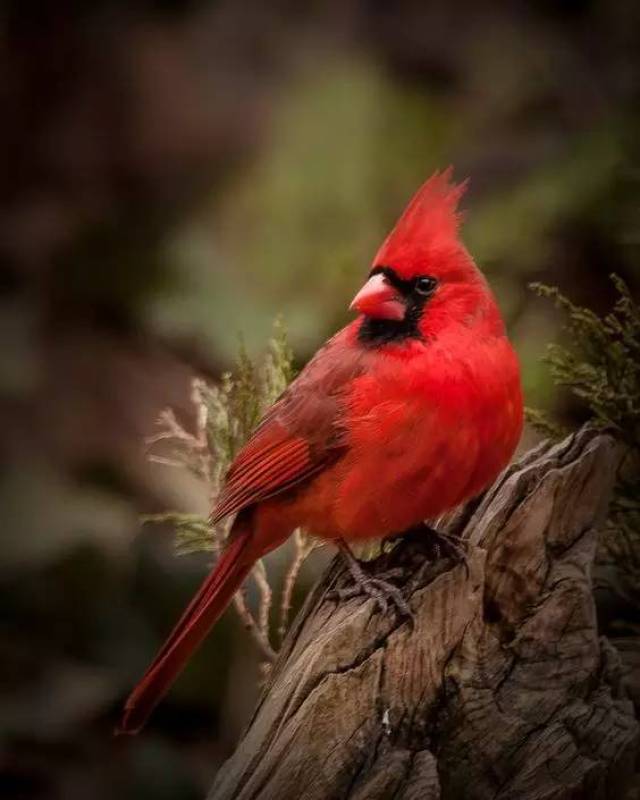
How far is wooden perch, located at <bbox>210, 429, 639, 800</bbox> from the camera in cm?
137

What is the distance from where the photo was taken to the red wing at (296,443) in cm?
160

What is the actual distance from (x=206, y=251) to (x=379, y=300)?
129 cm

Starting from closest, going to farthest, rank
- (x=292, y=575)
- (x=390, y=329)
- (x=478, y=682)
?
(x=478, y=682), (x=390, y=329), (x=292, y=575)

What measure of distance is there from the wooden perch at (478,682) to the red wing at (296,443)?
0.14 meters

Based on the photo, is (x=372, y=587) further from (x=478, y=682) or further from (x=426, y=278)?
(x=426, y=278)

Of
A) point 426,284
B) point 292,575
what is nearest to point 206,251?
point 292,575

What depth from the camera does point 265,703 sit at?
59.0 inches

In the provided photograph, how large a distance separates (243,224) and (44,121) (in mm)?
904

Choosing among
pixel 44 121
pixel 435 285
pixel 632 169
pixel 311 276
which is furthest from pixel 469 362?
pixel 44 121

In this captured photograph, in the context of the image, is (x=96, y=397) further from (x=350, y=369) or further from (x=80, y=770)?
(x=350, y=369)

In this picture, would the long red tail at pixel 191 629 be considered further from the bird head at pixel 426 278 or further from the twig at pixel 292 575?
the bird head at pixel 426 278

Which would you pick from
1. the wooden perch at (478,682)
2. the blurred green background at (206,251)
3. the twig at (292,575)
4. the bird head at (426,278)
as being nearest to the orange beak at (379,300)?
the bird head at (426,278)

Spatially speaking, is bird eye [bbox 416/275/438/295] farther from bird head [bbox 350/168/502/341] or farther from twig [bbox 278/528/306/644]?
twig [bbox 278/528/306/644]

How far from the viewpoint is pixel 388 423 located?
156 cm
